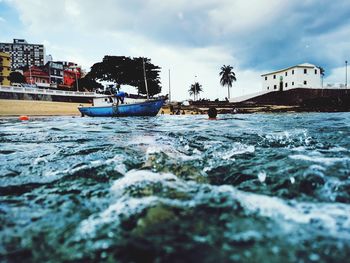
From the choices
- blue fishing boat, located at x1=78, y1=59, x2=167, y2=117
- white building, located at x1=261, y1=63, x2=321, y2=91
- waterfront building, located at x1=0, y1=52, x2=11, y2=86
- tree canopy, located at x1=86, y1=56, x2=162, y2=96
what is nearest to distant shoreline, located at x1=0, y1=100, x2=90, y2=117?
blue fishing boat, located at x1=78, y1=59, x2=167, y2=117

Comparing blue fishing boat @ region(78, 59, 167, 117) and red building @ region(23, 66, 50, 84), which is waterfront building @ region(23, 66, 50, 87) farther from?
blue fishing boat @ region(78, 59, 167, 117)

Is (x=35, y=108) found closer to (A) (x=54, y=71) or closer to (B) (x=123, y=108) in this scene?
(B) (x=123, y=108)

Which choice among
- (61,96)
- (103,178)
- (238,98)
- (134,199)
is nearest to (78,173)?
(103,178)

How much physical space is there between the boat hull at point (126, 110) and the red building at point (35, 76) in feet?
162

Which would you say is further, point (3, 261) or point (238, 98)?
point (238, 98)

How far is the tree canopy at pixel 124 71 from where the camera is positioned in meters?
60.1

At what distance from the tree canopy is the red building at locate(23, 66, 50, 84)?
824 inches

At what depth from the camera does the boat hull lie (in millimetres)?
28953

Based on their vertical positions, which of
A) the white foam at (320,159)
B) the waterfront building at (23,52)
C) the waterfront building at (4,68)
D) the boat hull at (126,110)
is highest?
the waterfront building at (23,52)

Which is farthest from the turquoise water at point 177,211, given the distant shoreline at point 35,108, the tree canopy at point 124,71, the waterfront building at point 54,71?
the waterfront building at point 54,71

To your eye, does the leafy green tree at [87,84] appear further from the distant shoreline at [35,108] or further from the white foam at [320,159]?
the white foam at [320,159]

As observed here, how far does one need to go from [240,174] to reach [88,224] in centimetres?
244

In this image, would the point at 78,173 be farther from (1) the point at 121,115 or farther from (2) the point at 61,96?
(2) the point at 61,96

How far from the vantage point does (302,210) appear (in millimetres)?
2607
